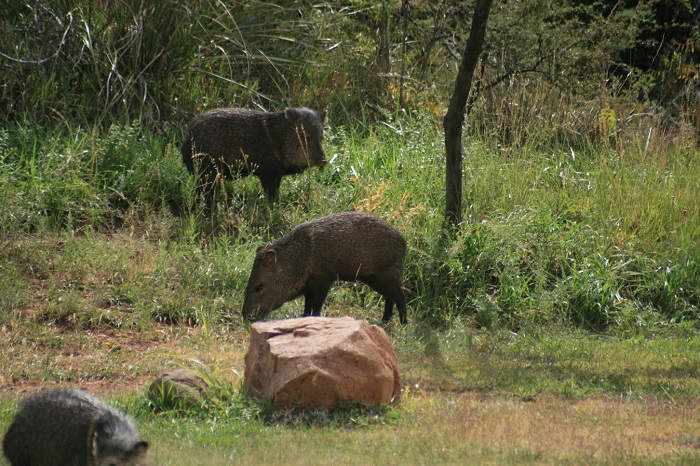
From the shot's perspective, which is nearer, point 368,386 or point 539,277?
point 368,386

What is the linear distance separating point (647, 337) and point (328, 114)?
17.2ft

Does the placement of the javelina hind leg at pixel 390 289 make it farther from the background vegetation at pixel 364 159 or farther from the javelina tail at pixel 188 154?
the javelina tail at pixel 188 154

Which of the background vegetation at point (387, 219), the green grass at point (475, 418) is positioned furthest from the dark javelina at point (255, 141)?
the green grass at point (475, 418)

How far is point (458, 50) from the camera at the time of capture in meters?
15.1

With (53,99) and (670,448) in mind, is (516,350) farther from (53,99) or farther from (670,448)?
(53,99)

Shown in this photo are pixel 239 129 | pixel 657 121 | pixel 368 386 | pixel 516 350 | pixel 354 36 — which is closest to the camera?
pixel 368 386

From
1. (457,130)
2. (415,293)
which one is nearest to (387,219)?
(415,293)

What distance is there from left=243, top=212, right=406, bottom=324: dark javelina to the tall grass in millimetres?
642

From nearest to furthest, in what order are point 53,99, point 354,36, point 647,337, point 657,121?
point 647,337, point 53,99, point 657,121, point 354,36

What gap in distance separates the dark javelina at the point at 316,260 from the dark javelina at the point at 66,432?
128 inches

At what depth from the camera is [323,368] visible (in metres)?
6.39

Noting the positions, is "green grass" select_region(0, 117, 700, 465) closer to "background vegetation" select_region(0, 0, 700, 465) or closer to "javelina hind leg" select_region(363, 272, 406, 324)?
"background vegetation" select_region(0, 0, 700, 465)

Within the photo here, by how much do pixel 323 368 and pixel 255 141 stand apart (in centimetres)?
448

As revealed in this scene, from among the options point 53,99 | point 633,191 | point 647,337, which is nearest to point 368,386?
point 647,337
